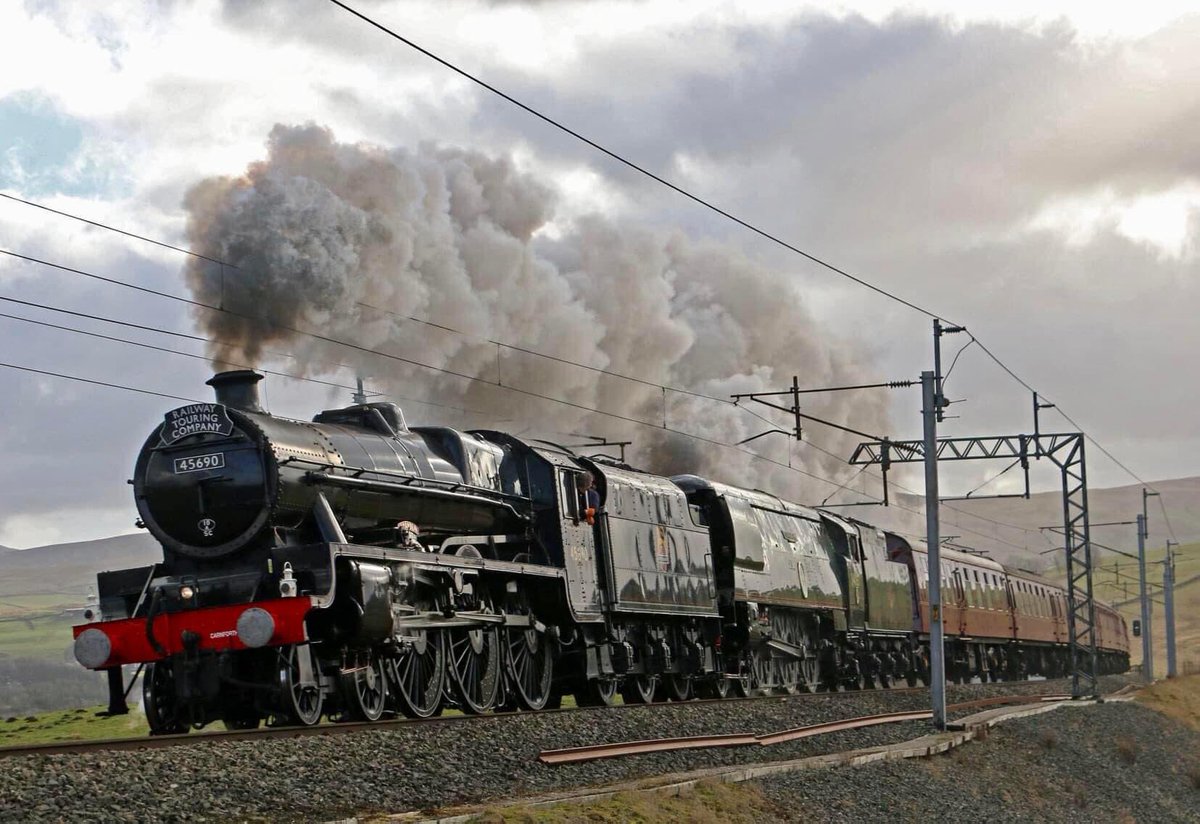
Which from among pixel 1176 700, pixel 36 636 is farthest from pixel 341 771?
pixel 36 636

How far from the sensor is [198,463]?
15289mm

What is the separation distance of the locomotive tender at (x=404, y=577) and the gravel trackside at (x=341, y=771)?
1.42m

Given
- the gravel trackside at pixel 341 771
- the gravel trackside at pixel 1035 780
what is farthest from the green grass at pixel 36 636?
the gravel trackside at pixel 341 771

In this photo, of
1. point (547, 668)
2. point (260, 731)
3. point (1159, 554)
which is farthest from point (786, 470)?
point (1159, 554)

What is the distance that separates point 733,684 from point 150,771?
15787 millimetres

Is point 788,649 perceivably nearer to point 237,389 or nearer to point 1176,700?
point 237,389

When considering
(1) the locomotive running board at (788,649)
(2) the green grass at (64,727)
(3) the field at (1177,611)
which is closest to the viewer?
(1) the locomotive running board at (788,649)

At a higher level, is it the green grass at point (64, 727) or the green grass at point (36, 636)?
the green grass at point (64, 727)

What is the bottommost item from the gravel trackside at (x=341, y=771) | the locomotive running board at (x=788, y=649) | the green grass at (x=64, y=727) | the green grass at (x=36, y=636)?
the green grass at (x=36, y=636)

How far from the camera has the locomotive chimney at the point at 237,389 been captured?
51.5ft

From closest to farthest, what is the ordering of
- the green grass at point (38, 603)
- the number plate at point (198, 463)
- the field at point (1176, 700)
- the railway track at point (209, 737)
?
the railway track at point (209, 737) < the number plate at point (198, 463) < the field at point (1176, 700) < the green grass at point (38, 603)

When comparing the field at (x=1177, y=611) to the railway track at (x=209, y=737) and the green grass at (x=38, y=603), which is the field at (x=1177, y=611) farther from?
the green grass at (x=38, y=603)

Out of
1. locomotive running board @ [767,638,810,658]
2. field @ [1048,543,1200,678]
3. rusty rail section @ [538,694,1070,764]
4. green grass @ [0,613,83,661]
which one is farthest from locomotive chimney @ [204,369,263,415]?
green grass @ [0,613,83,661]

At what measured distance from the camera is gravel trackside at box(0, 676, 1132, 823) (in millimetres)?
9734
